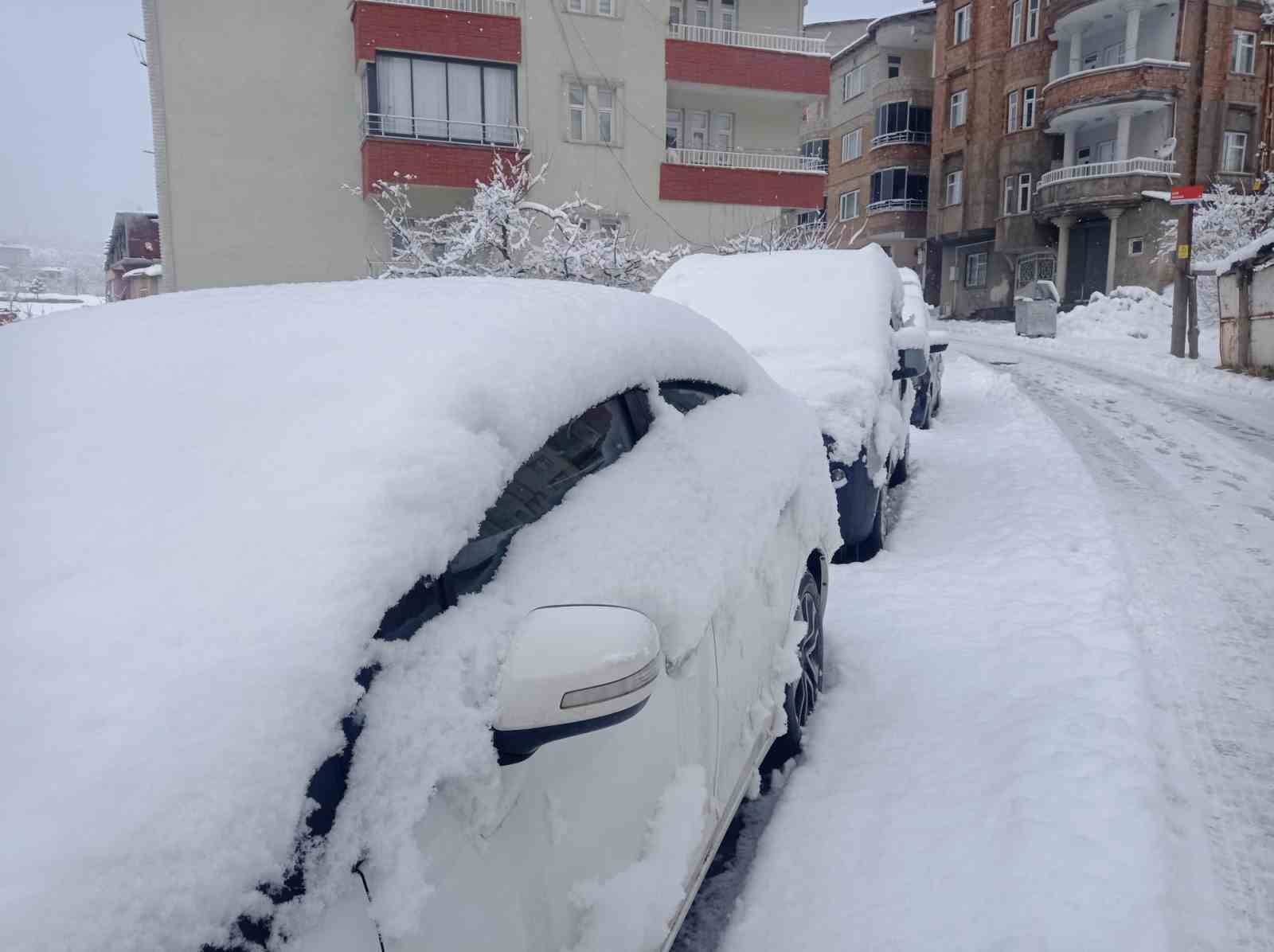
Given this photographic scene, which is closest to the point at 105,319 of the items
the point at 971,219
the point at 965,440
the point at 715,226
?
the point at 965,440

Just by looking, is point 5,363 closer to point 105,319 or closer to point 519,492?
point 105,319

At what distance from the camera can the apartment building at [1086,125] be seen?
3256cm

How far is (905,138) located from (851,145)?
4.24 meters

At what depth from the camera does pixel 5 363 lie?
215 centimetres

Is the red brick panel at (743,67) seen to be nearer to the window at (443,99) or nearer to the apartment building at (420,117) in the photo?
the apartment building at (420,117)

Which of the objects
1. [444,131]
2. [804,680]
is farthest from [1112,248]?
[804,680]

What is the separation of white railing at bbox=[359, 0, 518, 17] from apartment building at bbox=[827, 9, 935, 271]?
2558cm

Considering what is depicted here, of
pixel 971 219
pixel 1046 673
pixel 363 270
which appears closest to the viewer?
pixel 1046 673

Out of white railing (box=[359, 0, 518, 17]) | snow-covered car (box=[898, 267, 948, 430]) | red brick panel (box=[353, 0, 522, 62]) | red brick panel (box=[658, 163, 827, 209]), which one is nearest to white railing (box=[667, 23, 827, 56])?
red brick panel (box=[658, 163, 827, 209])

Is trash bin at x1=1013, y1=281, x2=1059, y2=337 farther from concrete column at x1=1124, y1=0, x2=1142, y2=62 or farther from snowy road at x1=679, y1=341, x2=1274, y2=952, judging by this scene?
snowy road at x1=679, y1=341, x2=1274, y2=952

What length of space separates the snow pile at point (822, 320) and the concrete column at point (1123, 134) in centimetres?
3119

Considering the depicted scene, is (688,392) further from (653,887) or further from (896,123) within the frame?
(896,123)

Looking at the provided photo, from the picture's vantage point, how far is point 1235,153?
3375 centimetres

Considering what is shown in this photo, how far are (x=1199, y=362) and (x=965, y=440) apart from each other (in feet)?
31.2
